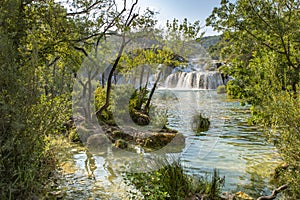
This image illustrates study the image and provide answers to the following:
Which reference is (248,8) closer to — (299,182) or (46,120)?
(299,182)

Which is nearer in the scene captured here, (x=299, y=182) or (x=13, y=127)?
(x=13, y=127)

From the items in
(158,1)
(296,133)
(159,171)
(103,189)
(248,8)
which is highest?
(158,1)

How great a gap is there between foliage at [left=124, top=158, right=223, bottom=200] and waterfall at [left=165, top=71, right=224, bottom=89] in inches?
1064

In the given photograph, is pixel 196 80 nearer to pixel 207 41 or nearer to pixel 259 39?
pixel 207 41

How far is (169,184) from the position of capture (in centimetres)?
378

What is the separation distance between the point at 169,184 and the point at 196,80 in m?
28.3

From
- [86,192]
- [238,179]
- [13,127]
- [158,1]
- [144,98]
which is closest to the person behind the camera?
[13,127]

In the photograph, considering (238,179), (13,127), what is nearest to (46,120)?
(13,127)

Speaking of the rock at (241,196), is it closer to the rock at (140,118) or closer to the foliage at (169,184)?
the foliage at (169,184)

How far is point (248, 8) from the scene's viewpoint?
5.78 m

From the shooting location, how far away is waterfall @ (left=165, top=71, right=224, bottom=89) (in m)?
31.2

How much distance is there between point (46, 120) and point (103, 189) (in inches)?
73.1

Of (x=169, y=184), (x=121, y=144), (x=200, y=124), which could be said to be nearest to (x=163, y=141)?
(x=121, y=144)

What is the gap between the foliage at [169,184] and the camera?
11.8 feet
